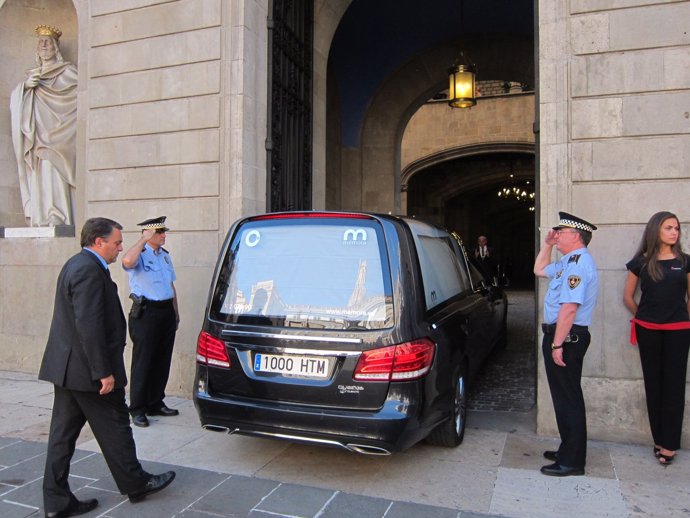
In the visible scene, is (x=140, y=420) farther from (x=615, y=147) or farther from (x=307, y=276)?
(x=615, y=147)

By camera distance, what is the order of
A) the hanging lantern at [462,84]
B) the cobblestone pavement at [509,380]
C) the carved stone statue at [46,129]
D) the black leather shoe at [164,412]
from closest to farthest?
1. the black leather shoe at [164,412]
2. the cobblestone pavement at [509,380]
3. the carved stone statue at [46,129]
4. the hanging lantern at [462,84]

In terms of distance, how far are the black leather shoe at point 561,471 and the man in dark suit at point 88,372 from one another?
106 inches

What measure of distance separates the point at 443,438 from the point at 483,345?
167 centimetres

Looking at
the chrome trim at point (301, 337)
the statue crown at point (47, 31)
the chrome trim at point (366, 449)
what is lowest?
the chrome trim at point (366, 449)

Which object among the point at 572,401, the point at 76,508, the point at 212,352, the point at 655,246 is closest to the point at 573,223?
the point at 655,246

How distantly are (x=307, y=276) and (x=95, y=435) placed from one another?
1633 mm

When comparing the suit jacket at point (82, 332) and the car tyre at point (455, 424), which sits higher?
the suit jacket at point (82, 332)

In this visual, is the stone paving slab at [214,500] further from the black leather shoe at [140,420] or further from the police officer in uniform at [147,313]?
the police officer in uniform at [147,313]

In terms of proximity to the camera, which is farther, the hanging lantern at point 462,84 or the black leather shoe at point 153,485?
the hanging lantern at point 462,84

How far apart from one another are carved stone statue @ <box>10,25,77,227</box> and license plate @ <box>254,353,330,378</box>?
17.9 ft

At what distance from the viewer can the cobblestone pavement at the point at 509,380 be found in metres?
5.96

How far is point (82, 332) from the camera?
11.0ft

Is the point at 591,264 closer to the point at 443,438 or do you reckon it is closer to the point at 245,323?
the point at 443,438

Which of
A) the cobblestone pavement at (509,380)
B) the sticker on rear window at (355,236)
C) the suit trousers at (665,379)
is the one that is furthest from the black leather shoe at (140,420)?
the suit trousers at (665,379)
